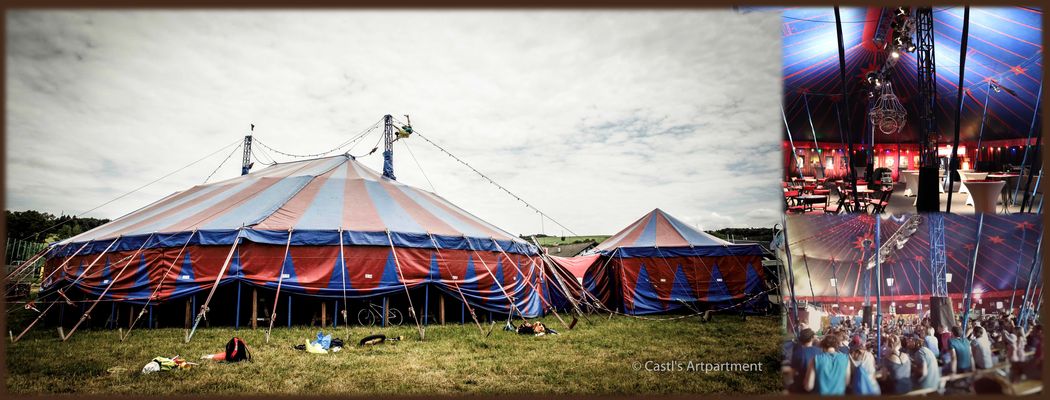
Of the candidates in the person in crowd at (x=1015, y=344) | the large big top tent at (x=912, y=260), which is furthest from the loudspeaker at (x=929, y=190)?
the person in crowd at (x=1015, y=344)

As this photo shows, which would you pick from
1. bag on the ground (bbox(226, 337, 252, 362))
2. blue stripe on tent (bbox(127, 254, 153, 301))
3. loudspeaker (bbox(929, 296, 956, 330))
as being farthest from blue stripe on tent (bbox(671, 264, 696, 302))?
blue stripe on tent (bbox(127, 254, 153, 301))

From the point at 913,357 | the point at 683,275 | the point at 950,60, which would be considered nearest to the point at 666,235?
the point at 683,275

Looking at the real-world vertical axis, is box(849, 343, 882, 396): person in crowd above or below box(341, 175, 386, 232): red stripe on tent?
below

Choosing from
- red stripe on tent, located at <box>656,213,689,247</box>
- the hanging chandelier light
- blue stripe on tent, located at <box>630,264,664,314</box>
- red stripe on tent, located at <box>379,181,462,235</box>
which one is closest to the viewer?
Answer: the hanging chandelier light

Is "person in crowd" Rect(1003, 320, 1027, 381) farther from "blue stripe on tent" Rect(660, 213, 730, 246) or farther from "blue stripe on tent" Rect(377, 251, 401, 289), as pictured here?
"blue stripe on tent" Rect(377, 251, 401, 289)

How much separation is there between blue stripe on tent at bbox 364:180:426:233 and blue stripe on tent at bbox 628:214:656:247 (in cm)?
466

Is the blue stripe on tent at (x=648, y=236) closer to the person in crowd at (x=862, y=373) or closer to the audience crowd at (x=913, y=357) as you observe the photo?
the audience crowd at (x=913, y=357)

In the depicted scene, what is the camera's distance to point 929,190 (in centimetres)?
455

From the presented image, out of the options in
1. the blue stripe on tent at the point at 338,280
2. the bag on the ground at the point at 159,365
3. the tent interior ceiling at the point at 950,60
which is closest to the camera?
the bag on the ground at the point at 159,365

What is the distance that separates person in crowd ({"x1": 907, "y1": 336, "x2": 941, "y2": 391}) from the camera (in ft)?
14.5

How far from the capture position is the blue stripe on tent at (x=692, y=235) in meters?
11.6

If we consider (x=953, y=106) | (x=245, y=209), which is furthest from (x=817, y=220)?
(x=245, y=209)

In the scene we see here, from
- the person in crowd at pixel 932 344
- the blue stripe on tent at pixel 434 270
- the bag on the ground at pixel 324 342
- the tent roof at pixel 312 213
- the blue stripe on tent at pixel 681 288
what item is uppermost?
the tent roof at pixel 312 213

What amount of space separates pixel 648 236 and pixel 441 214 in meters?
4.38
